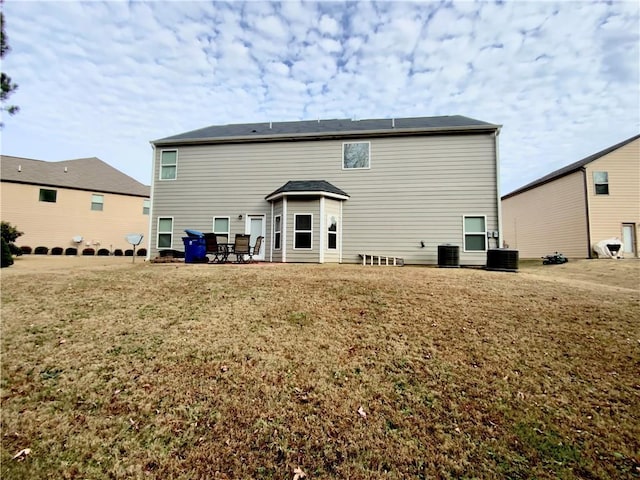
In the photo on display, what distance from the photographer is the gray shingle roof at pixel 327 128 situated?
42.3ft

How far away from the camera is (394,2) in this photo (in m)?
8.80

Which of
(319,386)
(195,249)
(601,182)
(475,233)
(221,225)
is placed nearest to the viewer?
(319,386)

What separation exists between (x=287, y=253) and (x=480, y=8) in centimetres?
1012

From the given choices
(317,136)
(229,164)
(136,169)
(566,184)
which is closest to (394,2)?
(317,136)

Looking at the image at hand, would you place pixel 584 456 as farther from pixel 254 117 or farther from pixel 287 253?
pixel 254 117

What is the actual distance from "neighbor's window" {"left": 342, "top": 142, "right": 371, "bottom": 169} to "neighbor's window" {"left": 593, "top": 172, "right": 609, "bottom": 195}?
46.5 feet

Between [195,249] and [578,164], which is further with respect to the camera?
[578,164]

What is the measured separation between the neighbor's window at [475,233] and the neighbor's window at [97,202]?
83.5ft

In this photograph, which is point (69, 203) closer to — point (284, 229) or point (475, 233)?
point (284, 229)

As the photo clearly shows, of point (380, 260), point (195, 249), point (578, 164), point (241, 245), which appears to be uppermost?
point (578, 164)

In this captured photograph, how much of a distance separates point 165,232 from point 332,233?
26.1 feet

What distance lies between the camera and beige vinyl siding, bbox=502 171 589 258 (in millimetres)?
17516

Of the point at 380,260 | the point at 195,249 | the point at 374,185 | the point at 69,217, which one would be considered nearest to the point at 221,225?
the point at 195,249

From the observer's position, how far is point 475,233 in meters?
12.5
